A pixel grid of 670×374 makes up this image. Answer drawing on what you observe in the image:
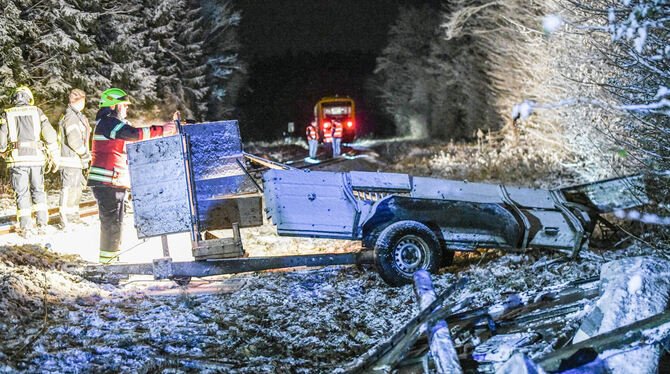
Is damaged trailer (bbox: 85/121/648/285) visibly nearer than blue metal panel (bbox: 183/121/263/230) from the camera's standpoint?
Yes

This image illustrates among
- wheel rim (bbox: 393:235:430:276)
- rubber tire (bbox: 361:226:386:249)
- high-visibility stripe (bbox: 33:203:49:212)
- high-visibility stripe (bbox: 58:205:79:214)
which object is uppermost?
high-visibility stripe (bbox: 33:203:49:212)

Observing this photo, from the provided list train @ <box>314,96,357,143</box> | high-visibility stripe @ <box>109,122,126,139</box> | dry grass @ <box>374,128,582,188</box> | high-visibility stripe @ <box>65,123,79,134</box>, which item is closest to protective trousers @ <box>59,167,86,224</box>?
high-visibility stripe @ <box>65,123,79,134</box>

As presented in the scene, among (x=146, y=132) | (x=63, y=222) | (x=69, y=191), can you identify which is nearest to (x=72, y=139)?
(x=69, y=191)

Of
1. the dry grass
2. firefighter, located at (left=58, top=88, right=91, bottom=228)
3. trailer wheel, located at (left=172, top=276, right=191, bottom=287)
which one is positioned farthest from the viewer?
the dry grass

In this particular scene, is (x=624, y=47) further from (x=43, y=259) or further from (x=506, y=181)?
(x=506, y=181)

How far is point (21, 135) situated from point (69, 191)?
41.2 inches

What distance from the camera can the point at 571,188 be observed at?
735 cm

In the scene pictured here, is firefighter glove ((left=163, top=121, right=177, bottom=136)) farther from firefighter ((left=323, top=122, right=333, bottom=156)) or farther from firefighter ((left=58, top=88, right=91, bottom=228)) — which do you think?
firefighter ((left=323, top=122, right=333, bottom=156))

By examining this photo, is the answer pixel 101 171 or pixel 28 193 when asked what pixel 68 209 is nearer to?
pixel 28 193

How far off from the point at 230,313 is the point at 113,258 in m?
2.21

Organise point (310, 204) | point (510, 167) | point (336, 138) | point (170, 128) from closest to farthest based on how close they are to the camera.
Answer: point (310, 204) < point (170, 128) < point (510, 167) < point (336, 138)

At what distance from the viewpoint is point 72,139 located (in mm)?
8156

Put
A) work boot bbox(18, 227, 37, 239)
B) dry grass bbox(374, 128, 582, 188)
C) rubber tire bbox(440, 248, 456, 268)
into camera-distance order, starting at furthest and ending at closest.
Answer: dry grass bbox(374, 128, 582, 188), work boot bbox(18, 227, 37, 239), rubber tire bbox(440, 248, 456, 268)

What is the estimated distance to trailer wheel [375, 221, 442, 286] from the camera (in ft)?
19.2
